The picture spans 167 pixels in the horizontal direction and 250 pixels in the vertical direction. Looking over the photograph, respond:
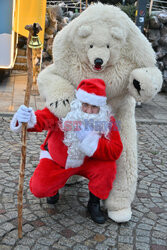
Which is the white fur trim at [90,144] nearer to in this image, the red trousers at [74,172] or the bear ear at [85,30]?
the red trousers at [74,172]

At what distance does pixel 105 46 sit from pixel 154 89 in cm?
51

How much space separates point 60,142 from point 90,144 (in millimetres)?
360

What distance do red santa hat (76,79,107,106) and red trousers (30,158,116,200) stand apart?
544 millimetres

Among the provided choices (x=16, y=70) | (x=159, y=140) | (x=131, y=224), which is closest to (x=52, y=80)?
(x=131, y=224)

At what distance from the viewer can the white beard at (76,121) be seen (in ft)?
8.30

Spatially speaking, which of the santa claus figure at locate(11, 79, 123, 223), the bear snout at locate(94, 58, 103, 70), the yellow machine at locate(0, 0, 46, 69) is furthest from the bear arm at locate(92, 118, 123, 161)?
the yellow machine at locate(0, 0, 46, 69)

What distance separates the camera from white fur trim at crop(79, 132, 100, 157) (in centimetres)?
252

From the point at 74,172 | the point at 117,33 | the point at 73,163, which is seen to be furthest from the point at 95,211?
the point at 117,33

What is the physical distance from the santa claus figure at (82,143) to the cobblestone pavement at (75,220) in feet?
0.70

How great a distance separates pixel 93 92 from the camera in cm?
246

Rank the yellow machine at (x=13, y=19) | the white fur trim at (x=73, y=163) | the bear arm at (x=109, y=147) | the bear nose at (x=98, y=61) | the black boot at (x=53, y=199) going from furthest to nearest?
1. the yellow machine at (x=13, y=19)
2. the black boot at (x=53, y=199)
3. the white fur trim at (x=73, y=163)
4. the bear arm at (x=109, y=147)
5. the bear nose at (x=98, y=61)

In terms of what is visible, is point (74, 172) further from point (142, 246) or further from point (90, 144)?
point (142, 246)

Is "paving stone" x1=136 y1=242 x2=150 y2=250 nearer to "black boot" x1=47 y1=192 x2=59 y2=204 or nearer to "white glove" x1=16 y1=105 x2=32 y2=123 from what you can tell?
"black boot" x1=47 y1=192 x2=59 y2=204

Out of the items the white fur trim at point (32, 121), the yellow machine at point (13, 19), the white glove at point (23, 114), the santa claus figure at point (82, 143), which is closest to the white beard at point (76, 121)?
the santa claus figure at point (82, 143)
